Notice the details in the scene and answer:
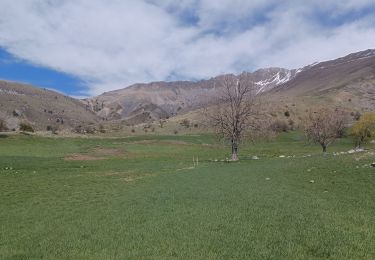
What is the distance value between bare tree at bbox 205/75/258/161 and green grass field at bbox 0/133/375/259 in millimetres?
22059

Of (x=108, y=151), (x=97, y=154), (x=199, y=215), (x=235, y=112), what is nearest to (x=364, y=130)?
(x=235, y=112)

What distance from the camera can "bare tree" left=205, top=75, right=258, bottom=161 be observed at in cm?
6247

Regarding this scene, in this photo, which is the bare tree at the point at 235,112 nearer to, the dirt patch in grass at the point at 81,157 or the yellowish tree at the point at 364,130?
the dirt patch in grass at the point at 81,157

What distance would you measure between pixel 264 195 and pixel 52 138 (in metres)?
78.2

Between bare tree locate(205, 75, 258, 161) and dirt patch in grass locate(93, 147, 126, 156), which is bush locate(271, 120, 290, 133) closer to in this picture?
dirt patch in grass locate(93, 147, 126, 156)

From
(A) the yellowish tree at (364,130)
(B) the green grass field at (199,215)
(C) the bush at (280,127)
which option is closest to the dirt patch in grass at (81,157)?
(B) the green grass field at (199,215)

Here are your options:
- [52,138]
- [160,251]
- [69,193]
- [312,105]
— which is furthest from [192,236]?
[312,105]

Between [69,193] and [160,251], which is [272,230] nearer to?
[160,251]

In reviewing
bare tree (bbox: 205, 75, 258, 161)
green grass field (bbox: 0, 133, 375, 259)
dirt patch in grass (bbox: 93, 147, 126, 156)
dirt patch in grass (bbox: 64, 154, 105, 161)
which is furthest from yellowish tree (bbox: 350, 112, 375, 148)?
dirt patch in grass (bbox: 64, 154, 105, 161)

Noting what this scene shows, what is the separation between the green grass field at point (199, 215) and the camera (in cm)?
1438

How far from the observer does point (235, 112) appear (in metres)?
63.7

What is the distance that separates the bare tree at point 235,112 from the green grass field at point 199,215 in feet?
72.4

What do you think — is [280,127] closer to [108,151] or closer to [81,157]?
[108,151]

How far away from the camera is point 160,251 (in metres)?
14.4
